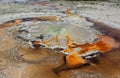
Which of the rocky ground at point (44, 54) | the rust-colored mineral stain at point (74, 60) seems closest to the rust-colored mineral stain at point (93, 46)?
the rust-colored mineral stain at point (74, 60)

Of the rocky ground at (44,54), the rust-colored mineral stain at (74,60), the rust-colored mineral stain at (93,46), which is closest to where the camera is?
the rocky ground at (44,54)

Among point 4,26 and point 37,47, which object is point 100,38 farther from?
point 4,26

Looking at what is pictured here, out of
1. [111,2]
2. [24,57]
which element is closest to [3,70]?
[24,57]

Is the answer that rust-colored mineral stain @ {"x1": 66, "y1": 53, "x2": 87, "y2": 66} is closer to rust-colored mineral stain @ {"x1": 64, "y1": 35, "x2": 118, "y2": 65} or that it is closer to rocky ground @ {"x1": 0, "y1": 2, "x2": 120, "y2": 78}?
rust-colored mineral stain @ {"x1": 64, "y1": 35, "x2": 118, "y2": 65}

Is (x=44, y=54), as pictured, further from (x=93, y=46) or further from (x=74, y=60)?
(x=93, y=46)

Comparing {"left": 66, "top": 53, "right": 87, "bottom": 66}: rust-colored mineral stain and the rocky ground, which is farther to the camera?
{"left": 66, "top": 53, "right": 87, "bottom": 66}: rust-colored mineral stain

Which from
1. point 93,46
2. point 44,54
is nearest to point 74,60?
point 44,54

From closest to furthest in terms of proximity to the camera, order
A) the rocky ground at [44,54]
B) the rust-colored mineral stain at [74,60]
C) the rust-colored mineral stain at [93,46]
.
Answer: the rocky ground at [44,54], the rust-colored mineral stain at [74,60], the rust-colored mineral stain at [93,46]

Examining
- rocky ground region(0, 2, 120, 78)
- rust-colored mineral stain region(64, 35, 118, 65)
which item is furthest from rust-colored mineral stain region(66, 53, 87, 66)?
rocky ground region(0, 2, 120, 78)

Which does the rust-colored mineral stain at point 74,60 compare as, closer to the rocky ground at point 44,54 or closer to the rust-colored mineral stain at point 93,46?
the rust-colored mineral stain at point 93,46
